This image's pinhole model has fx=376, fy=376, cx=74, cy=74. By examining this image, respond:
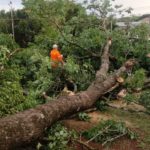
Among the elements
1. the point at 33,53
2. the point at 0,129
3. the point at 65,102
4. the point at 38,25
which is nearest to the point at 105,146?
the point at 65,102

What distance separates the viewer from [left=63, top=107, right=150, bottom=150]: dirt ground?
570 centimetres

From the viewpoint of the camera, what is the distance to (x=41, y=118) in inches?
189

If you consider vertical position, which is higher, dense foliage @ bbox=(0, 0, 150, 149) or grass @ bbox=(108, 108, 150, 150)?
dense foliage @ bbox=(0, 0, 150, 149)

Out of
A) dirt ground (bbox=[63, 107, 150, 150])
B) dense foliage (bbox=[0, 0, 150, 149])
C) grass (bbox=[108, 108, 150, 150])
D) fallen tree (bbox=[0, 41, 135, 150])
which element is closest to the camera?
fallen tree (bbox=[0, 41, 135, 150])

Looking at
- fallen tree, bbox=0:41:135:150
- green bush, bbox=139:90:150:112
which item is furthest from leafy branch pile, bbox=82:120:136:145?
green bush, bbox=139:90:150:112

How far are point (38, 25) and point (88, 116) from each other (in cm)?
1368

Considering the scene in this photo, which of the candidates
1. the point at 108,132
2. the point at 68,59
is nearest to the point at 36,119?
the point at 108,132

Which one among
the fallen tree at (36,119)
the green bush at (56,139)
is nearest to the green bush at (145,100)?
the fallen tree at (36,119)

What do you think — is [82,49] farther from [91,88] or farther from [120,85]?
[91,88]

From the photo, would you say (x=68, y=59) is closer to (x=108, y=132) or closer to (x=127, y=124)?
(x=127, y=124)

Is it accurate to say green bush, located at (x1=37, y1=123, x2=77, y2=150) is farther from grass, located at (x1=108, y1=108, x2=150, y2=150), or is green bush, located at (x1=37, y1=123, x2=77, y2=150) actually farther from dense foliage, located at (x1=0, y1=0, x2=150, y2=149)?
grass, located at (x1=108, y1=108, x2=150, y2=150)

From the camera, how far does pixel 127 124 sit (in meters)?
6.73

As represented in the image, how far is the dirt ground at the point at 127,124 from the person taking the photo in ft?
18.7

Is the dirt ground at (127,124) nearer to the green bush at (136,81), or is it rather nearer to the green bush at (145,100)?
the green bush at (145,100)
